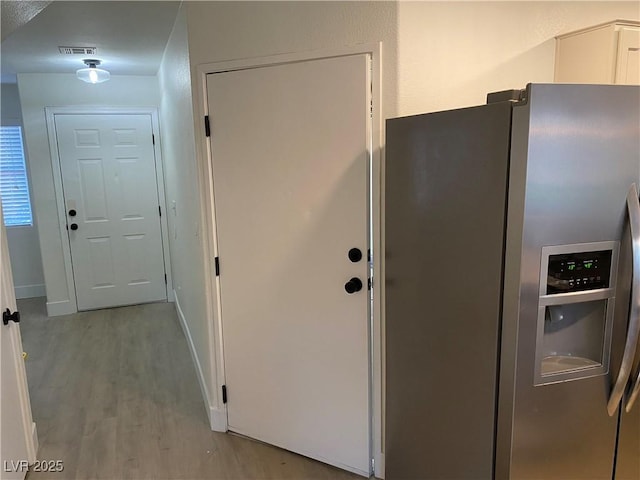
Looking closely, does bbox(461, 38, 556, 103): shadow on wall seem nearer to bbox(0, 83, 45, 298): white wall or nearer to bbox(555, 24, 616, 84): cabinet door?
bbox(555, 24, 616, 84): cabinet door

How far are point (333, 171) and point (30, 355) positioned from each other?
3.19 m

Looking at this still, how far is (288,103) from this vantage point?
2105mm

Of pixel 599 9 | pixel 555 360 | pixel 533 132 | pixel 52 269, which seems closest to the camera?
pixel 533 132

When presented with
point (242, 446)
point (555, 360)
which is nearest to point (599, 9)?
point (555, 360)

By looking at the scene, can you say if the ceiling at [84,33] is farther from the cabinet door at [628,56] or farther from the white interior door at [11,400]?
the cabinet door at [628,56]

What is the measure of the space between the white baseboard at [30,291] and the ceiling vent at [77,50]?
3.01m

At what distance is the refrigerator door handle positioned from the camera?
1.41 metres

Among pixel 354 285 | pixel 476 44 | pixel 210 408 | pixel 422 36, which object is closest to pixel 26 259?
pixel 210 408

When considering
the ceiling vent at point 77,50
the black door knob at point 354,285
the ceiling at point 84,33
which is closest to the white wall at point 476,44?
the black door knob at point 354,285

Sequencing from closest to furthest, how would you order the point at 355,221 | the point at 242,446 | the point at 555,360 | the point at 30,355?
the point at 555,360 → the point at 355,221 → the point at 242,446 → the point at 30,355

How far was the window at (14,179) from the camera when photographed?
5.03 meters

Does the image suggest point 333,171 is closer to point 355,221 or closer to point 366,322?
point 355,221

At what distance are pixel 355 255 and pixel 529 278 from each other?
32.3 inches

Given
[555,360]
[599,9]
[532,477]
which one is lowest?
[532,477]
